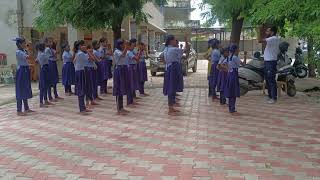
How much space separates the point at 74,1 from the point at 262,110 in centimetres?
656

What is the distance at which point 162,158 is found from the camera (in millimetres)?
6211

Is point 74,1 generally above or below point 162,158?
above

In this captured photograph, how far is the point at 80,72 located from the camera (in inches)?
402

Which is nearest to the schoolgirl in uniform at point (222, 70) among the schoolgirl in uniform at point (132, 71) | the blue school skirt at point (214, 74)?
the blue school skirt at point (214, 74)

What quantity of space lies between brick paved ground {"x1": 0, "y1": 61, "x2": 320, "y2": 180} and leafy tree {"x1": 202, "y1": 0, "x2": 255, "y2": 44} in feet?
9.70

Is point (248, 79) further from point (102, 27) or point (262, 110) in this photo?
point (102, 27)

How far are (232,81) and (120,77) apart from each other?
229 centimetres

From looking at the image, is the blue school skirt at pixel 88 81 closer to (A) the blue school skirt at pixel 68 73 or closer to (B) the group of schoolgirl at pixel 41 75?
(B) the group of schoolgirl at pixel 41 75

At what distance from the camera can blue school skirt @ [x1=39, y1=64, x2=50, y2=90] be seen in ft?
37.3

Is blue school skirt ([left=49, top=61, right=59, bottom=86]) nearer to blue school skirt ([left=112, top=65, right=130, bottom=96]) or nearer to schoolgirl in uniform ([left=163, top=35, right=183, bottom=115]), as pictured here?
blue school skirt ([left=112, top=65, right=130, bottom=96])

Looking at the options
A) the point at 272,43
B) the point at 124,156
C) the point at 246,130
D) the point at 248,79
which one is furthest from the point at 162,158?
the point at 248,79

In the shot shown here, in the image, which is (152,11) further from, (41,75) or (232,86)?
(232,86)

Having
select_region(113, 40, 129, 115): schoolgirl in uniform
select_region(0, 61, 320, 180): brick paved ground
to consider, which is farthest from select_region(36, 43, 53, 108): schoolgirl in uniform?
select_region(113, 40, 129, 115): schoolgirl in uniform

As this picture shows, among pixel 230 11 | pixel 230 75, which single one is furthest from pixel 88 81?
pixel 230 11
